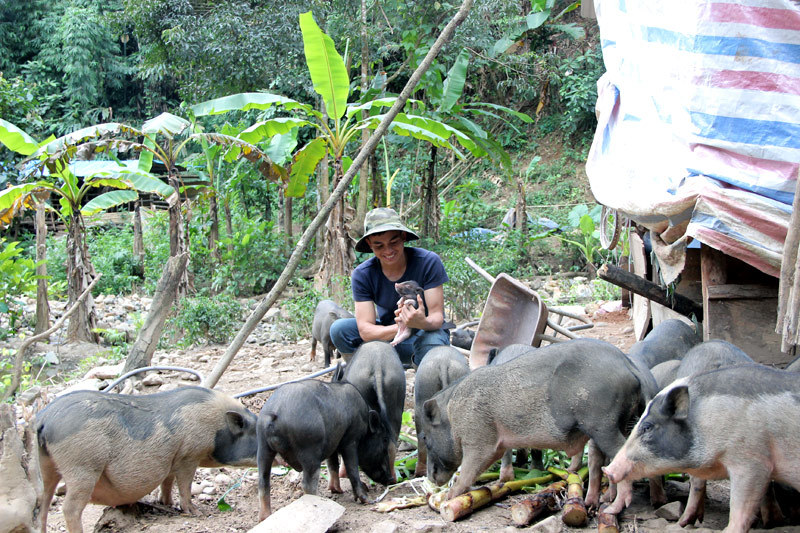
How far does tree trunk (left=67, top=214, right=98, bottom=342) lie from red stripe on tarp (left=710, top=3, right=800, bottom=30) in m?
8.84

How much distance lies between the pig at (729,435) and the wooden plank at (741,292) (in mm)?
1465

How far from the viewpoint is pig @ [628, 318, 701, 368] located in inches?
184

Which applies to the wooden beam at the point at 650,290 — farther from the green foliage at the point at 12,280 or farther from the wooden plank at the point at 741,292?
the green foliage at the point at 12,280

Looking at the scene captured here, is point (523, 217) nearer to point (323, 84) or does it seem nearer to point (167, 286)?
point (323, 84)

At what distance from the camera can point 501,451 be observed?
388 centimetres

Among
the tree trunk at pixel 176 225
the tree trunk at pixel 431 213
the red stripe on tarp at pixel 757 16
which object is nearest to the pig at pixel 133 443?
the red stripe on tarp at pixel 757 16

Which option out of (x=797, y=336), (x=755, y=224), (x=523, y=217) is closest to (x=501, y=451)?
(x=797, y=336)

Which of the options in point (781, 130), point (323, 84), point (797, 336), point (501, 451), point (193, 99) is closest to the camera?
point (797, 336)

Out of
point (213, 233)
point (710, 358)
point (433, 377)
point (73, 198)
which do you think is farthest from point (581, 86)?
point (710, 358)

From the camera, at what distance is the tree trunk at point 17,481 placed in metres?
2.99

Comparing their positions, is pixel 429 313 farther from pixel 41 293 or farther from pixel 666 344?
pixel 41 293

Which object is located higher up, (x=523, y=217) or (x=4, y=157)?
(x=4, y=157)

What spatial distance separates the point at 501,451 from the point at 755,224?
6.19ft

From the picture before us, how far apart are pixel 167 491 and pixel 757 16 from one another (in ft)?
15.2
